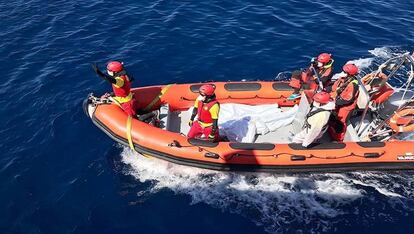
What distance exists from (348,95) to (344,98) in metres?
0.11

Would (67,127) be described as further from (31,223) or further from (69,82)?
(31,223)

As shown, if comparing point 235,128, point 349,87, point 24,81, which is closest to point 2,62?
point 24,81

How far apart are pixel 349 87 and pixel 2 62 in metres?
9.26

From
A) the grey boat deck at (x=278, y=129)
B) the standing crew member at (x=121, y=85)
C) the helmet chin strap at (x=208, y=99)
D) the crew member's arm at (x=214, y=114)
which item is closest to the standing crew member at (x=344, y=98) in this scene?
the grey boat deck at (x=278, y=129)

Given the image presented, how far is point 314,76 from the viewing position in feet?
28.1

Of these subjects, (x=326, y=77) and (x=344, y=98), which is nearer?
(x=344, y=98)

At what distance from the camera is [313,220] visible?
23.9ft

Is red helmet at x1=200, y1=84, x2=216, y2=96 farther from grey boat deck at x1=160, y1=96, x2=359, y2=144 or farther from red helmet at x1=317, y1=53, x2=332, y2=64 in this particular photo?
red helmet at x1=317, y1=53, x2=332, y2=64

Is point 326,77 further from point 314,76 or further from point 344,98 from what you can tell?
point 344,98

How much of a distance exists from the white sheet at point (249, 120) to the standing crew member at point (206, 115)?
2.09 feet

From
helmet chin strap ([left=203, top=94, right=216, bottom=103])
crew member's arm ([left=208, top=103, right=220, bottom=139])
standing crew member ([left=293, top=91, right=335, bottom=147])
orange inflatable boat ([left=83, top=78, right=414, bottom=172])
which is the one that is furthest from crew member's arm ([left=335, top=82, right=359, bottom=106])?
helmet chin strap ([left=203, top=94, right=216, bottom=103])

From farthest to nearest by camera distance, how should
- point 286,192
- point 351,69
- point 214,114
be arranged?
point 286,192, point 351,69, point 214,114

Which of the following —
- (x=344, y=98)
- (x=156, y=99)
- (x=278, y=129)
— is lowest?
(x=278, y=129)

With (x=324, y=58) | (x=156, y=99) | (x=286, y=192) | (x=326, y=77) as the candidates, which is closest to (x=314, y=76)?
(x=326, y=77)
